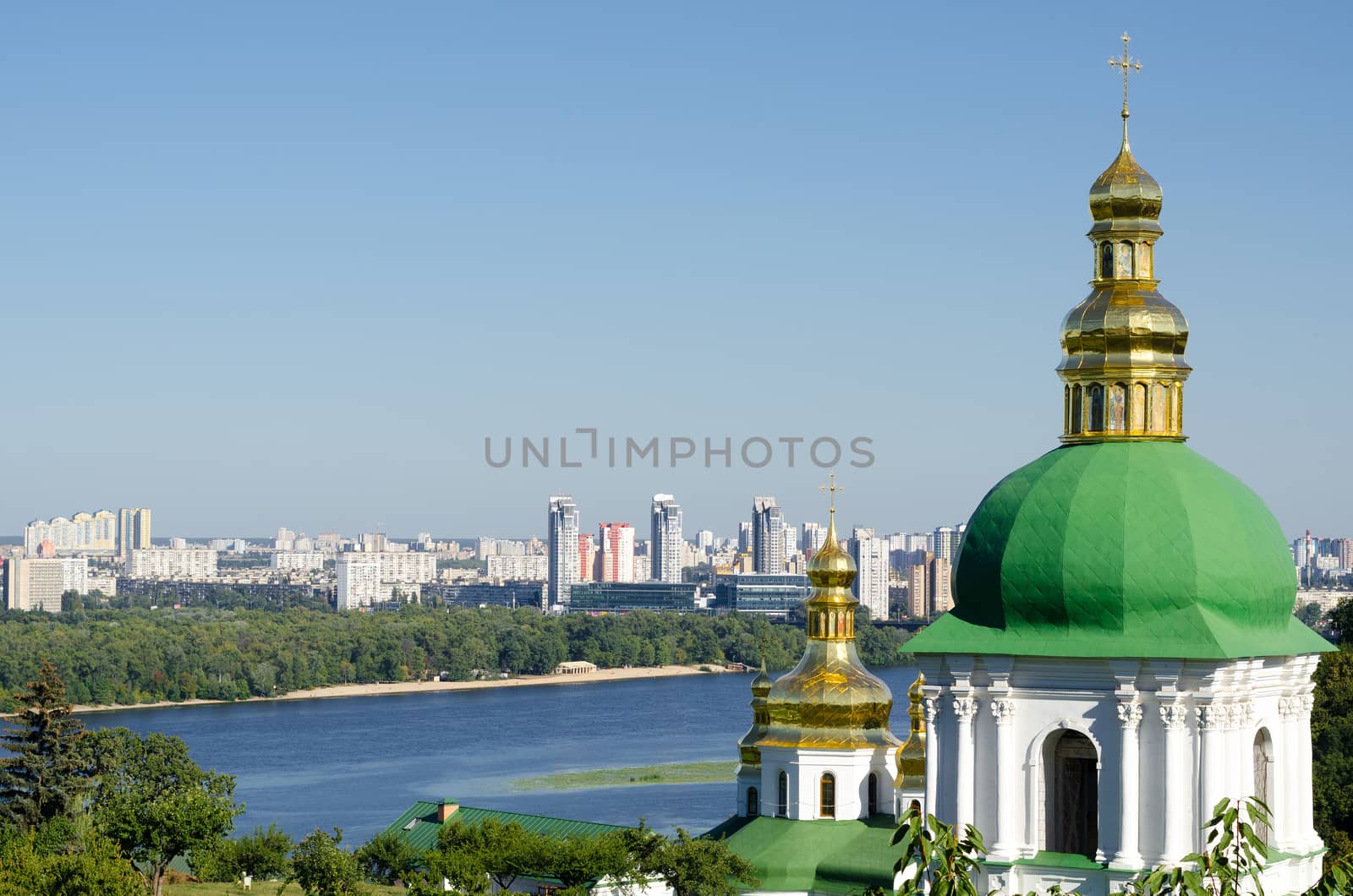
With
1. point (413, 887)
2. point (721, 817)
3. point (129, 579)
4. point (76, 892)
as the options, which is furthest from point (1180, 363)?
point (129, 579)

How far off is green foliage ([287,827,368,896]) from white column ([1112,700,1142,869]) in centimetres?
827

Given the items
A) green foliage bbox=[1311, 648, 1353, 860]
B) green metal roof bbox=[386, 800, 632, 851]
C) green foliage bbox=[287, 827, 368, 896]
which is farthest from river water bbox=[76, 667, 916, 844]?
green foliage bbox=[287, 827, 368, 896]

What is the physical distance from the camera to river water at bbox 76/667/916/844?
2686 centimetres

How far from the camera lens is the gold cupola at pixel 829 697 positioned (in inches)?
489

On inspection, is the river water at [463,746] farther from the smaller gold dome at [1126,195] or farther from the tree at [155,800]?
the smaller gold dome at [1126,195]

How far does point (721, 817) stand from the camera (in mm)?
25188

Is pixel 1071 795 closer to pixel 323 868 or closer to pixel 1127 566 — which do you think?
pixel 1127 566

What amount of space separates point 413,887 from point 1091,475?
5281mm

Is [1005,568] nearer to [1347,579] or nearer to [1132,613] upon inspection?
[1132,613]

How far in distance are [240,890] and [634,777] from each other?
13.2 meters

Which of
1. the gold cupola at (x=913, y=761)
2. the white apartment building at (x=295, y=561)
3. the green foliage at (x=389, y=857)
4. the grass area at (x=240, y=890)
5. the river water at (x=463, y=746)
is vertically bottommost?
the river water at (x=463, y=746)

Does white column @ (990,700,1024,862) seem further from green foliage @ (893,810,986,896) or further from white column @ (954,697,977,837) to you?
green foliage @ (893,810,986,896)

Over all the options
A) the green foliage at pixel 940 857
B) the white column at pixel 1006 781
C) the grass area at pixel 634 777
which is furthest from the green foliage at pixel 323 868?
the grass area at pixel 634 777

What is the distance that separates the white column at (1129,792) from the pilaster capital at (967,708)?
565 mm
